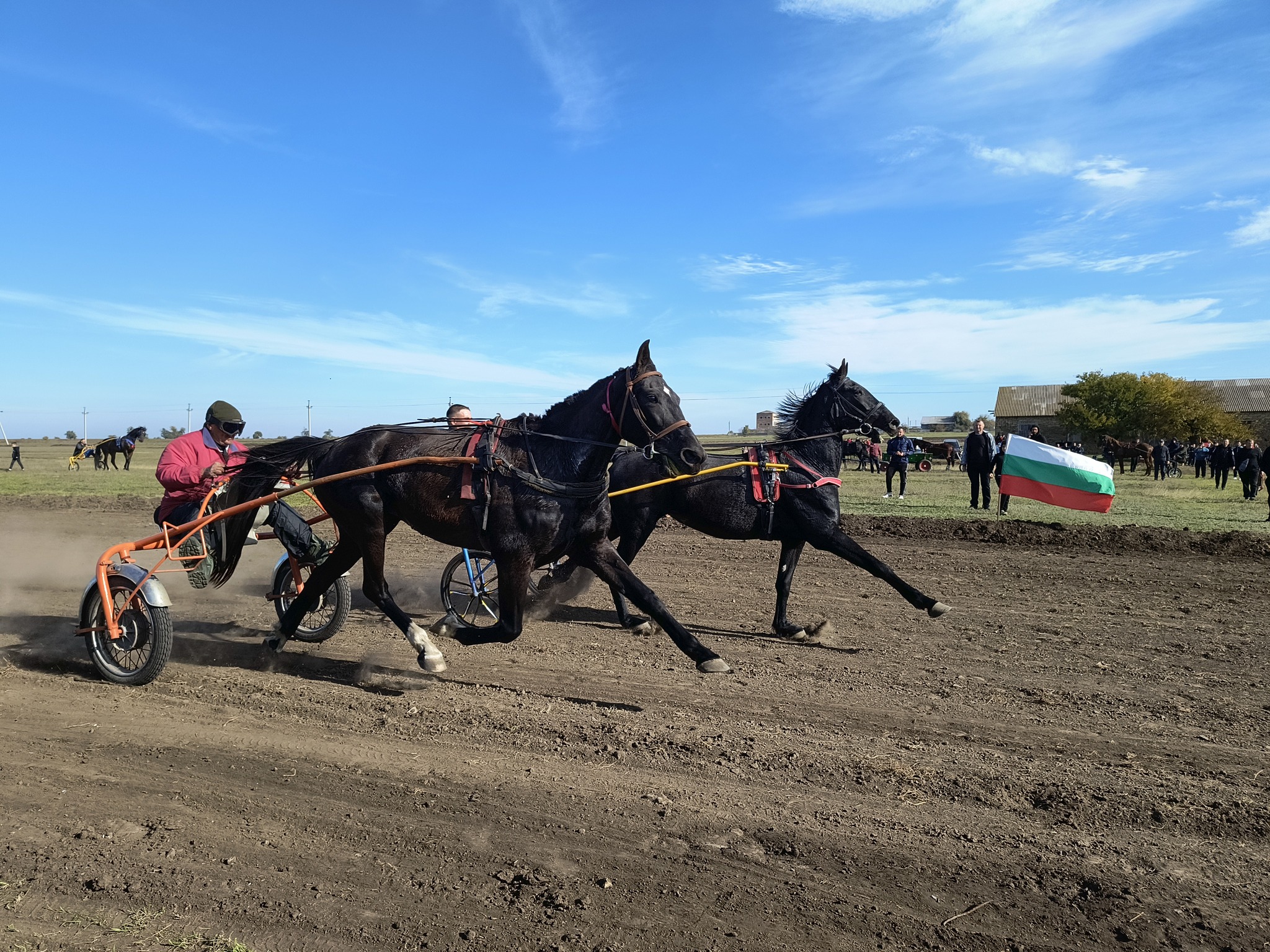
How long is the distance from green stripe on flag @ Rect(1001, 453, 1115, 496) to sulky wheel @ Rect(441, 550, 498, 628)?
31.7 ft

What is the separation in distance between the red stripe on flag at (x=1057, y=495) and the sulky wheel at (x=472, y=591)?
936 cm

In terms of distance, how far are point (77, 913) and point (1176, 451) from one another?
4413cm

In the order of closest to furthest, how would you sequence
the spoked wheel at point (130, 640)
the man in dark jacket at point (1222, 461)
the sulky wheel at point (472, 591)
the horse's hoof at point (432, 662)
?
the spoked wheel at point (130, 640) → the horse's hoof at point (432, 662) → the sulky wheel at point (472, 591) → the man in dark jacket at point (1222, 461)

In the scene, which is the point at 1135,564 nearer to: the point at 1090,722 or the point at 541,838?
the point at 1090,722

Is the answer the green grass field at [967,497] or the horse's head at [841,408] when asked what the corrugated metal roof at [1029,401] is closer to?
the green grass field at [967,497]

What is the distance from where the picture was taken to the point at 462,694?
19.3ft

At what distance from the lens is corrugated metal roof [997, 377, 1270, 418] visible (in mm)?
62469

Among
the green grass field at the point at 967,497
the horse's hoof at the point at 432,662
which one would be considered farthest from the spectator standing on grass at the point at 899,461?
the horse's hoof at the point at 432,662

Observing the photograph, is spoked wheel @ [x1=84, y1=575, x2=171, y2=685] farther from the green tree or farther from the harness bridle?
the green tree

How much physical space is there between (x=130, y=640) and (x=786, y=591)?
5164mm

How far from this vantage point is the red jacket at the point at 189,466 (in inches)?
260

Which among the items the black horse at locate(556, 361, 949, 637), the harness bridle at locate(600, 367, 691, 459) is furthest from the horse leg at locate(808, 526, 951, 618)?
the harness bridle at locate(600, 367, 691, 459)

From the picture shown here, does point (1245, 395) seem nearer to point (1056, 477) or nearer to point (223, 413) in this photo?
point (1056, 477)

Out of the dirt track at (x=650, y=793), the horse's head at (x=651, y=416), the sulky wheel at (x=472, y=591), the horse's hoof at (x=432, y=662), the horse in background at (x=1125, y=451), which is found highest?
the horse in background at (x=1125, y=451)
